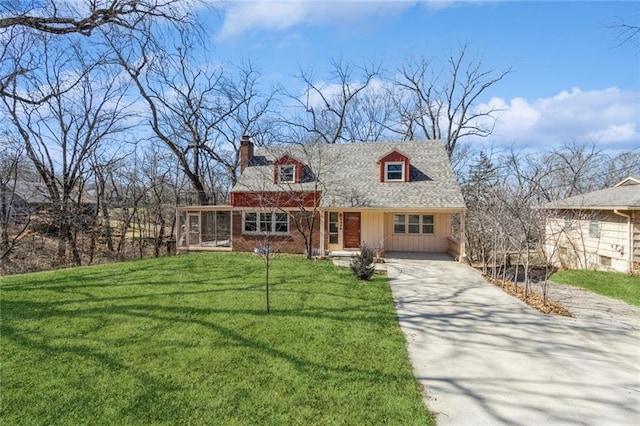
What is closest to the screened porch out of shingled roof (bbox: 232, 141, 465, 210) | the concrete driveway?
shingled roof (bbox: 232, 141, 465, 210)

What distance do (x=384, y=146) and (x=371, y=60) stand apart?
524 inches

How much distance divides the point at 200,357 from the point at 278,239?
12.0 meters

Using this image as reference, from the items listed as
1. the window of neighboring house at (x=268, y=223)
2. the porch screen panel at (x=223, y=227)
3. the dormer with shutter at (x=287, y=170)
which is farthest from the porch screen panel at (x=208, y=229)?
the dormer with shutter at (x=287, y=170)

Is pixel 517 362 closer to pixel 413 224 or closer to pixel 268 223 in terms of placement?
pixel 413 224

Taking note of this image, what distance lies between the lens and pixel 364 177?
16.7 meters

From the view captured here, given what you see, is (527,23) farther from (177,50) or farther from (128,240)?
(128,240)

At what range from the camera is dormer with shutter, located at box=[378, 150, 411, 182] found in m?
16.0

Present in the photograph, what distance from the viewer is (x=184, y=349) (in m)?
4.80

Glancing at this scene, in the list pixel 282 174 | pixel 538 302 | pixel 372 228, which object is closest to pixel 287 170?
pixel 282 174

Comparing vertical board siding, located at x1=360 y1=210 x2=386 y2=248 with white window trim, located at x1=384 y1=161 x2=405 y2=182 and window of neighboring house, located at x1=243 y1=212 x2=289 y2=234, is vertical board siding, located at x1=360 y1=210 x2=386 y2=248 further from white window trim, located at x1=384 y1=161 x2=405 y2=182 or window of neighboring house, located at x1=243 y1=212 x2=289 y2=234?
window of neighboring house, located at x1=243 y1=212 x2=289 y2=234

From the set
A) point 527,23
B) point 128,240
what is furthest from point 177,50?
point 128,240

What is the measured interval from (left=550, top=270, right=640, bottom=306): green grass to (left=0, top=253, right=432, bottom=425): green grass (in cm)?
723

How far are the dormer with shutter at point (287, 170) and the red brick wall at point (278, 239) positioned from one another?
1.97m

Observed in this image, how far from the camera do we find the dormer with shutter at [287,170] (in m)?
16.7
